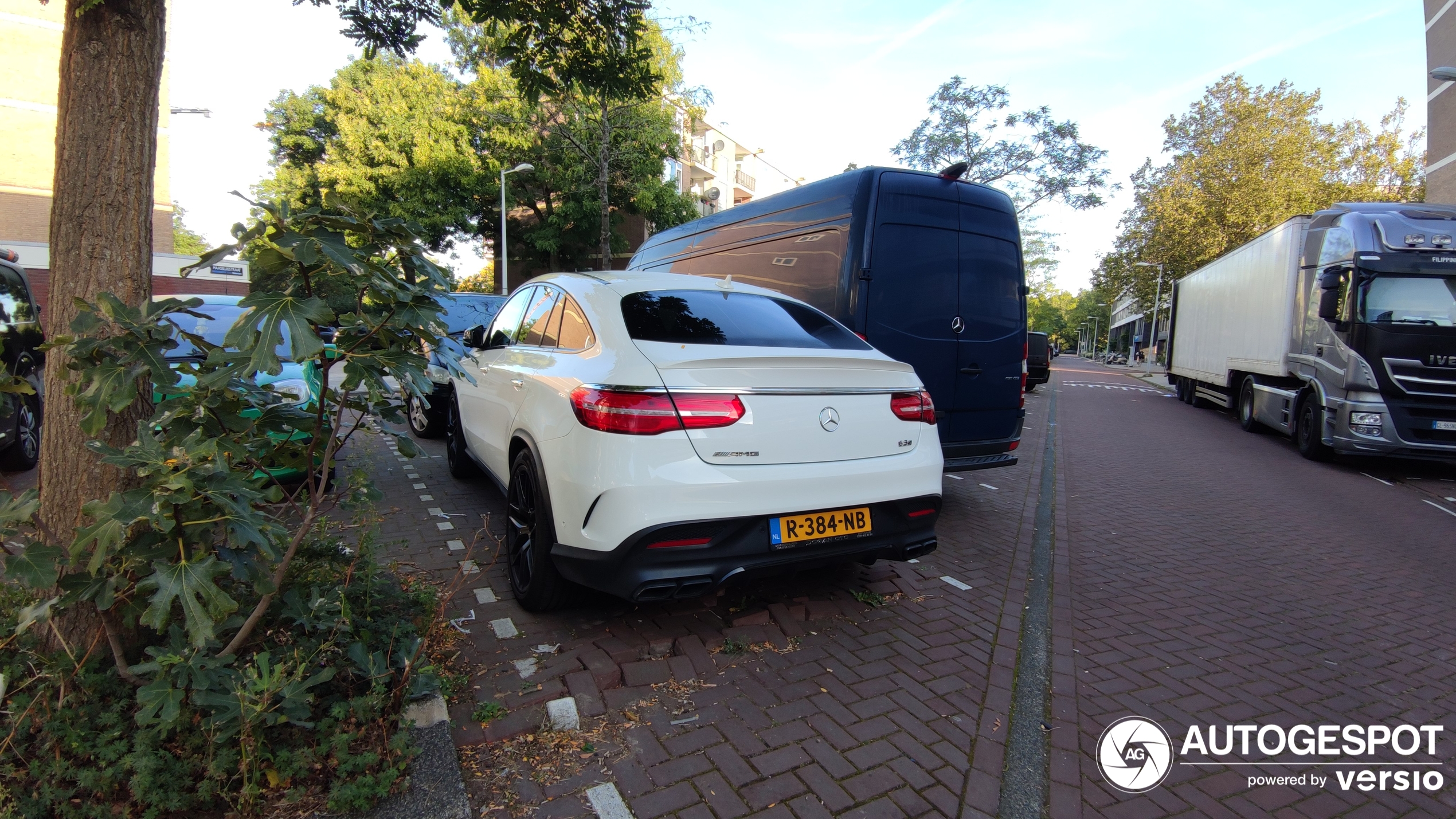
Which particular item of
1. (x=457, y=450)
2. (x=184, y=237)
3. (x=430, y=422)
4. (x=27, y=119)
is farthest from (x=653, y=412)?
(x=184, y=237)

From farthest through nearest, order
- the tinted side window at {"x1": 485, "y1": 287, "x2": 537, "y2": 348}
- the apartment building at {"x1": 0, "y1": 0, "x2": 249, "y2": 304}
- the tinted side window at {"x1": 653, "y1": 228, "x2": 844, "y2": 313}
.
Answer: the apartment building at {"x1": 0, "y1": 0, "x2": 249, "y2": 304} → the tinted side window at {"x1": 653, "y1": 228, "x2": 844, "y2": 313} → the tinted side window at {"x1": 485, "y1": 287, "x2": 537, "y2": 348}

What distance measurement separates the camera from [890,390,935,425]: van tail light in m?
3.37

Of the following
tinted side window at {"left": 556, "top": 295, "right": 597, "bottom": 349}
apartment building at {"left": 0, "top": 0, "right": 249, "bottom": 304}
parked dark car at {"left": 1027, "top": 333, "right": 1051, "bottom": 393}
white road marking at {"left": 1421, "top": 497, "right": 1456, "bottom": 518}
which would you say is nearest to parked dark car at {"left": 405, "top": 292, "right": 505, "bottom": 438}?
tinted side window at {"left": 556, "top": 295, "right": 597, "bottom": 349}

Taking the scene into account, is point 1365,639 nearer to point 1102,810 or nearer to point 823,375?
point 1102,810

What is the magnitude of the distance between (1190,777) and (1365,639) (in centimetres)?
212

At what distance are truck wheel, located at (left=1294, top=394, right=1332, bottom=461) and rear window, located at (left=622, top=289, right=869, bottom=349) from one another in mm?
9160

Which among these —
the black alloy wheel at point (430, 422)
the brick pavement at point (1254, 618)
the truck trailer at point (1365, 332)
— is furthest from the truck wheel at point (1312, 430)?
the black alloy wheel at point (430, 422)

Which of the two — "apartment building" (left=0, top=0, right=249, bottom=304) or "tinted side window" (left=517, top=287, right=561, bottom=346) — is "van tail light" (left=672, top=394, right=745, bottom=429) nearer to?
"tinted side window" (left=517, top=287, right=561, bottom=346)

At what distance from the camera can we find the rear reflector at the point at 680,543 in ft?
9.18

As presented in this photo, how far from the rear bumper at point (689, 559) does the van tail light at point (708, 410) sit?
1.28 feet

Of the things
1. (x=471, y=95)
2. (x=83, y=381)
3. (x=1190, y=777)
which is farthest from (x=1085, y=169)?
(x=83, y=381)

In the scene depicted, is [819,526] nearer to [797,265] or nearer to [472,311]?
[797,265]

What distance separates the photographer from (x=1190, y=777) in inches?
98.5

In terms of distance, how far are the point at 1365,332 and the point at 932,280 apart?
6.93 m
